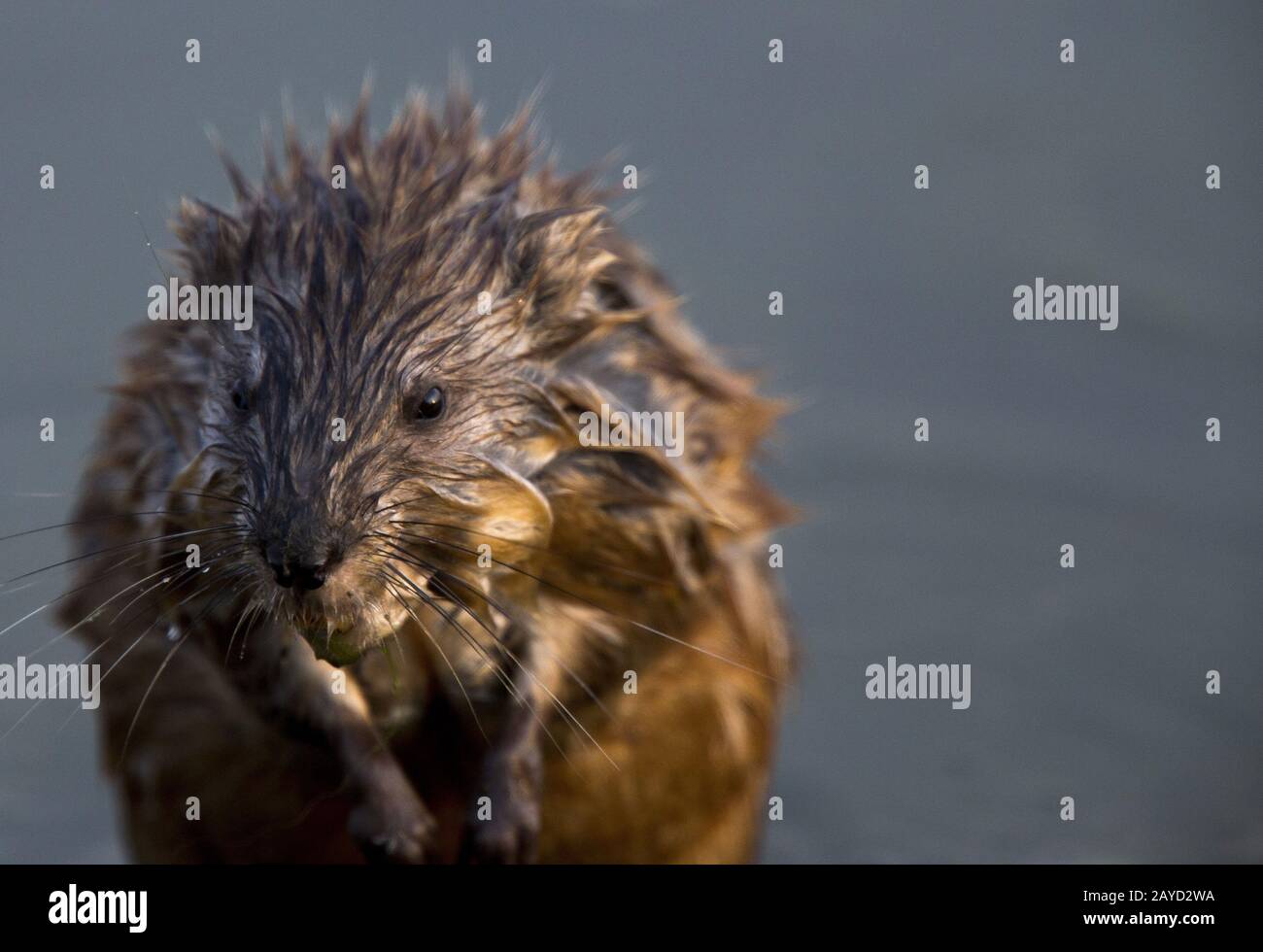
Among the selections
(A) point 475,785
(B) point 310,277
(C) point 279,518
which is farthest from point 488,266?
(A) point 475,785

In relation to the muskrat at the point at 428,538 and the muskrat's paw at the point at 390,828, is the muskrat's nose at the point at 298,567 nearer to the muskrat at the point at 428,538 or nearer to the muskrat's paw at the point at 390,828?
the muskrat at the point at 428,538

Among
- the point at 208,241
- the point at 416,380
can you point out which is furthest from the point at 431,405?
the point at 208,241

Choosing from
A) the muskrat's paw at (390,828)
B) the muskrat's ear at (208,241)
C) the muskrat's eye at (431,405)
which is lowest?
the muskrat's paw at (390,828)

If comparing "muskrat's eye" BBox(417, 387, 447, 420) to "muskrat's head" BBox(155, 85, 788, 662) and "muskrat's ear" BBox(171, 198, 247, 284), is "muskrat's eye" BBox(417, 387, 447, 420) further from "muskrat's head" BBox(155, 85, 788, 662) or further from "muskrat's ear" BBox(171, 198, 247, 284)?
"muskrat's ear" BBox(171, 198, 247, 284)

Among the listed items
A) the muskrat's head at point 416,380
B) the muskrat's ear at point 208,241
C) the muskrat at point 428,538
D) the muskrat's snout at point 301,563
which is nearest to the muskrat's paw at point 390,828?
the muskrat at point 428,538

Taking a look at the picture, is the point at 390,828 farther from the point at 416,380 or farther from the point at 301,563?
the point at 416,380

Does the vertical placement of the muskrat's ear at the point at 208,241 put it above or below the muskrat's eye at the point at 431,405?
above
